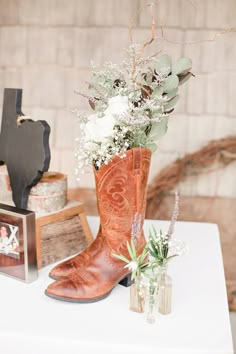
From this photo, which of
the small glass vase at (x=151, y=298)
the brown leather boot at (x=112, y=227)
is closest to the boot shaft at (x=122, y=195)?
the brown leather boot at (x=112, y=227)

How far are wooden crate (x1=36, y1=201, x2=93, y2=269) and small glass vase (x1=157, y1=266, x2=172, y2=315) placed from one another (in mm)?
357

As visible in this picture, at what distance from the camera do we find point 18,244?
1.16 meters

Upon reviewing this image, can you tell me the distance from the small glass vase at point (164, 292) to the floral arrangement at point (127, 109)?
0.84 ft

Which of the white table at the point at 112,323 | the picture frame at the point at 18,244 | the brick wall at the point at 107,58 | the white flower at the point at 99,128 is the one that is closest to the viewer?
the white table at the point at 112,323

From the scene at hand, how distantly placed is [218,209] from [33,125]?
78 centimetres

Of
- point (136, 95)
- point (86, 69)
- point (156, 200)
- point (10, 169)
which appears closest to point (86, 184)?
point (156, 200)

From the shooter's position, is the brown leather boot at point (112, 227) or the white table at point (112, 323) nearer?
the white table at point (112, 323)

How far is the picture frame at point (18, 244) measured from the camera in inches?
44.9

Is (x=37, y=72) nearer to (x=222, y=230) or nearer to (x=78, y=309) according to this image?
(x=222, y=230)

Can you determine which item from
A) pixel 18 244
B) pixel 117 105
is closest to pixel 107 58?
pixel 117 105

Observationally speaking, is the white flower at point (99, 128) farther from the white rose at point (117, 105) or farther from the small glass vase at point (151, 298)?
the small glass vase at point (151, 298)

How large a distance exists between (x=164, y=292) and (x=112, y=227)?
195 mm

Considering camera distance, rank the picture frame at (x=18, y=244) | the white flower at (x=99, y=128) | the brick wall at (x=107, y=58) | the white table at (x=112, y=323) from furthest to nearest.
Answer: the brick wall at (x=107, y=58) → the picture frame at (x=18, y=244) → the white flower at (x=99, y=128) → the white table at (x=112, y=323)

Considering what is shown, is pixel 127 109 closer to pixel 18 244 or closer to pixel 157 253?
pixel 157 253
